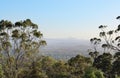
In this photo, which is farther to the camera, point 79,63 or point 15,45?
point 79,63

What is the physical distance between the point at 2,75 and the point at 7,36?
618 cm

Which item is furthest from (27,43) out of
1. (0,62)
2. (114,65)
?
(114,65)

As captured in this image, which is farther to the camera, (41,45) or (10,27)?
(41,45)

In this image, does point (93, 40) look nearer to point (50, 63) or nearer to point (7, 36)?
point (50, 63)

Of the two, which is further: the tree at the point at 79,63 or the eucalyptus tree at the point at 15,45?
the tree at the point at 79,63

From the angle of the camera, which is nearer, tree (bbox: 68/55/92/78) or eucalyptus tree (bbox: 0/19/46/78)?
eucalyptus tree (bbox: 0/19/46/78)

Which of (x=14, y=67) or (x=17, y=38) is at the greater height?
(x=17, y=38)

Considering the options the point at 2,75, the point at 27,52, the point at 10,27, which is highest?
the point at 10,27

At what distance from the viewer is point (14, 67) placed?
47.0m

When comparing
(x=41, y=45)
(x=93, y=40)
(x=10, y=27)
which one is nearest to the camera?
(x=10, y=27)

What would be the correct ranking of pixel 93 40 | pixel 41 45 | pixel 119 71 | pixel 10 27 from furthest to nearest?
pixel 93 40 → pixel 119 71 → pixel 41 45 → pixel 10 27

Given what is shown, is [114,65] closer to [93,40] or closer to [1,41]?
[93,40]

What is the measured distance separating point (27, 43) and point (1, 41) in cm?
390

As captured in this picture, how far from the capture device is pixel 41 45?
49844 mm
